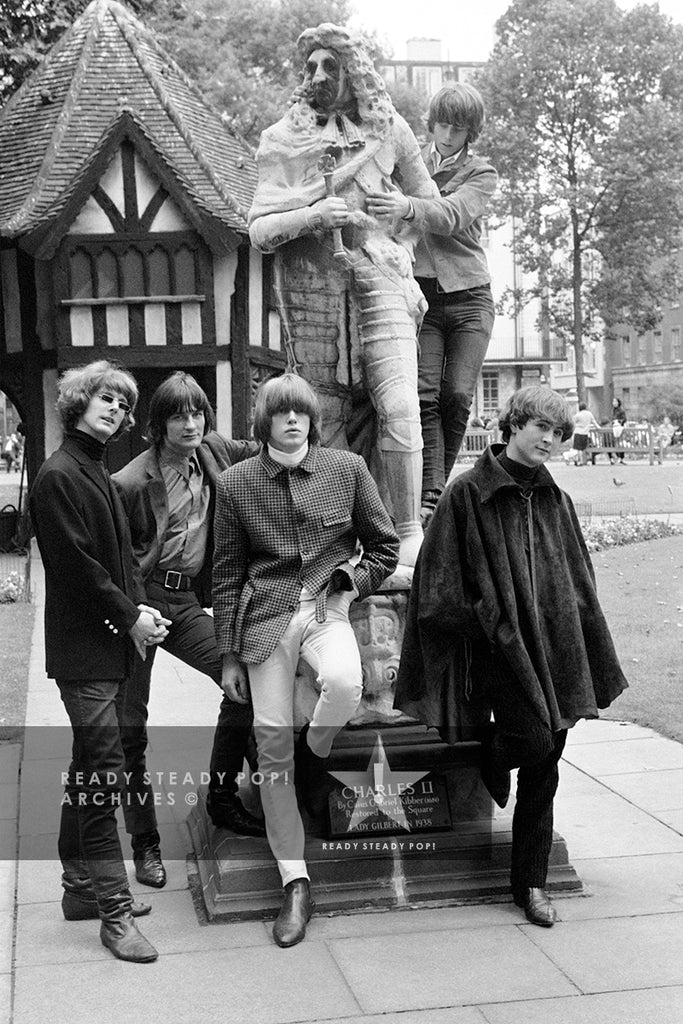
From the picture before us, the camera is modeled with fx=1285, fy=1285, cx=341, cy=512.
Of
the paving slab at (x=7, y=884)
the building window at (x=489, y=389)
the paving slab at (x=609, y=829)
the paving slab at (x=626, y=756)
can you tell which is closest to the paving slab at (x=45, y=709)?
the paving slab at (x=7, y=884)

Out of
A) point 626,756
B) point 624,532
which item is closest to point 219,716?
point 626,756

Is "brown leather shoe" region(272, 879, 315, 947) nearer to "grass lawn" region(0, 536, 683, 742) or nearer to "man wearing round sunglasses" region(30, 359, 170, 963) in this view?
"man wearing round sunglasses" region(30, 359, 170, 963)

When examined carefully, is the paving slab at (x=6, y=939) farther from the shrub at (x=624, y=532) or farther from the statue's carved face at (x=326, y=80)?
the shrub at (x=624, y=532)

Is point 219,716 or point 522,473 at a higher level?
point 522,473

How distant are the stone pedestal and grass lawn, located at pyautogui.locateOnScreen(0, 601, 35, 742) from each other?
3163 millimetres

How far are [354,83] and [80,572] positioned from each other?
2209mm

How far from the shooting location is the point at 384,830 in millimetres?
4598

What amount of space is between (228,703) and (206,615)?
42 cm

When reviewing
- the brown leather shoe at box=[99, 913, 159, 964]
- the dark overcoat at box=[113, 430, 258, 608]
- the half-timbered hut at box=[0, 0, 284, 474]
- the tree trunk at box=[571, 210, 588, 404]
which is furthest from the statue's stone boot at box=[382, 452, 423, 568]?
the tree trunk at box=[571, 210, 588, 404]

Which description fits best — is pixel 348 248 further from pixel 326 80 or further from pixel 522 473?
pixel 522 473

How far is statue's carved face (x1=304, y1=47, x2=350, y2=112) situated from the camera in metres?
4.93

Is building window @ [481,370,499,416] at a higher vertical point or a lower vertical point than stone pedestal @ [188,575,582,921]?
higher

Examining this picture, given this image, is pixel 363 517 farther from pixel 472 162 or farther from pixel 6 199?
pixel 6 199

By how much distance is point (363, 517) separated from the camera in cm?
439
